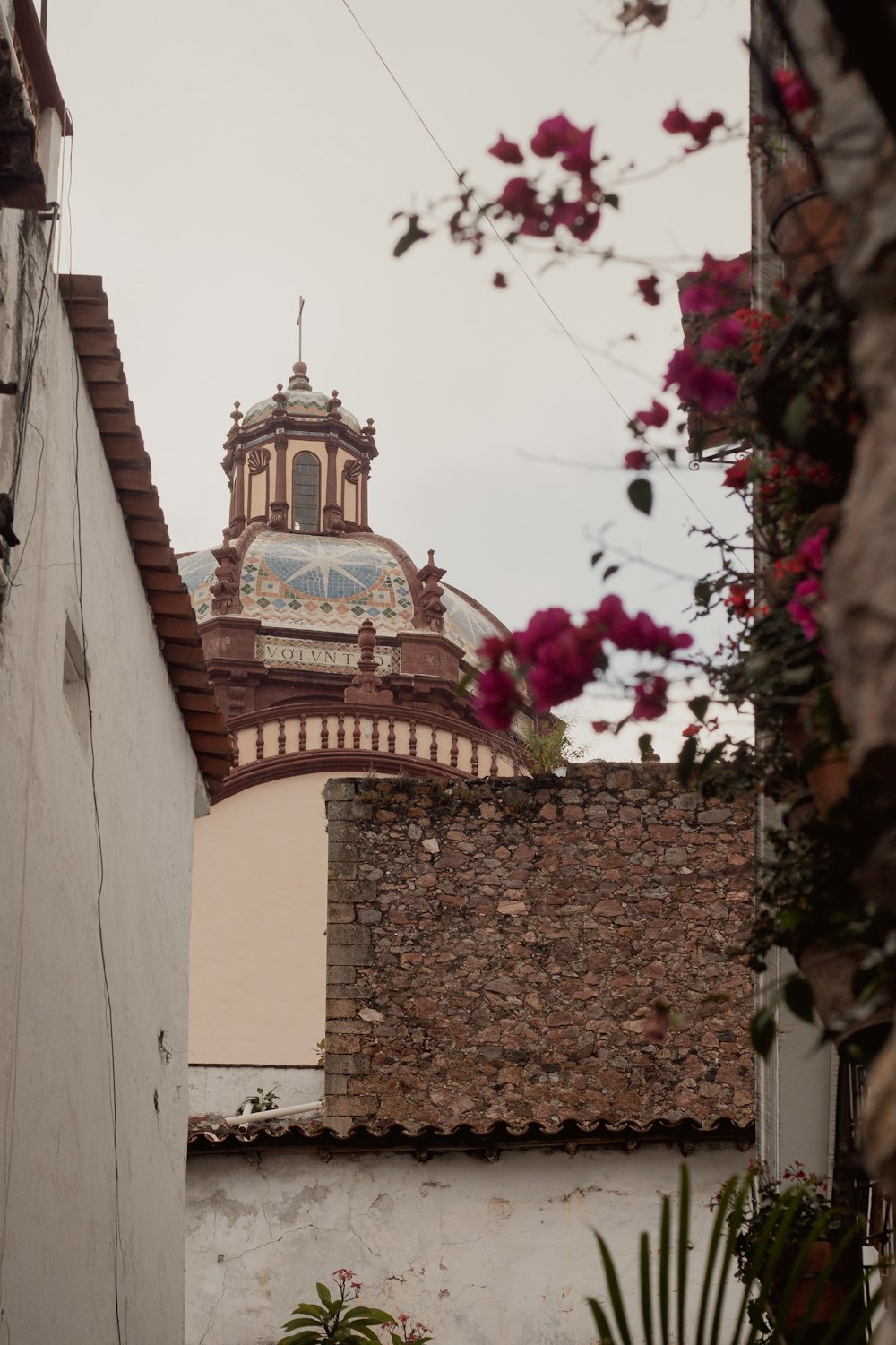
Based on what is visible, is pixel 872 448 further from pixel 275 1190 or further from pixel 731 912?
pixel 731 912

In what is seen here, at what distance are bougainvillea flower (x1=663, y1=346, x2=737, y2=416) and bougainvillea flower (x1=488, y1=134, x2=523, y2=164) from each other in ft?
1.86

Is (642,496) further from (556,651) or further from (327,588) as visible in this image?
(327,588)

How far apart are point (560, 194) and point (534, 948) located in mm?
9388

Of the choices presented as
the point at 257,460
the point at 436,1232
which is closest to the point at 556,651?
the point at 436,1232

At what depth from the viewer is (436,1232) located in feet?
34.0

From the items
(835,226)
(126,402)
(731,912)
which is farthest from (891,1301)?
(731,912)

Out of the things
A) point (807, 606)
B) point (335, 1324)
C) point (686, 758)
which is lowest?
point (335, 1324)

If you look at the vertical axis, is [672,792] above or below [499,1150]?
above

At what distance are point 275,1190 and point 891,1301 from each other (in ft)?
28.2

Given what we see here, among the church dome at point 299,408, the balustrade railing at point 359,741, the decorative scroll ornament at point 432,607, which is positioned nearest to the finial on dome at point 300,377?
the church dome at point 299,408

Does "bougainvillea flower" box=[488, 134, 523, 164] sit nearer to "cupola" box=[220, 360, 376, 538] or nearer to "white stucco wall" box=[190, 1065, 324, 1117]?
"white stucco wall" box=[190, 1065, 324, 1117]

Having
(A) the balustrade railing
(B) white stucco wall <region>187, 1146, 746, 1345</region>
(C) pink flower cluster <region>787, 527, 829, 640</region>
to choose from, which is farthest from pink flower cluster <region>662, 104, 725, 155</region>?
(A) the balustrade railing

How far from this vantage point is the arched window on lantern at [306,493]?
35.5m

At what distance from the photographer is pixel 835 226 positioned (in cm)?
346
